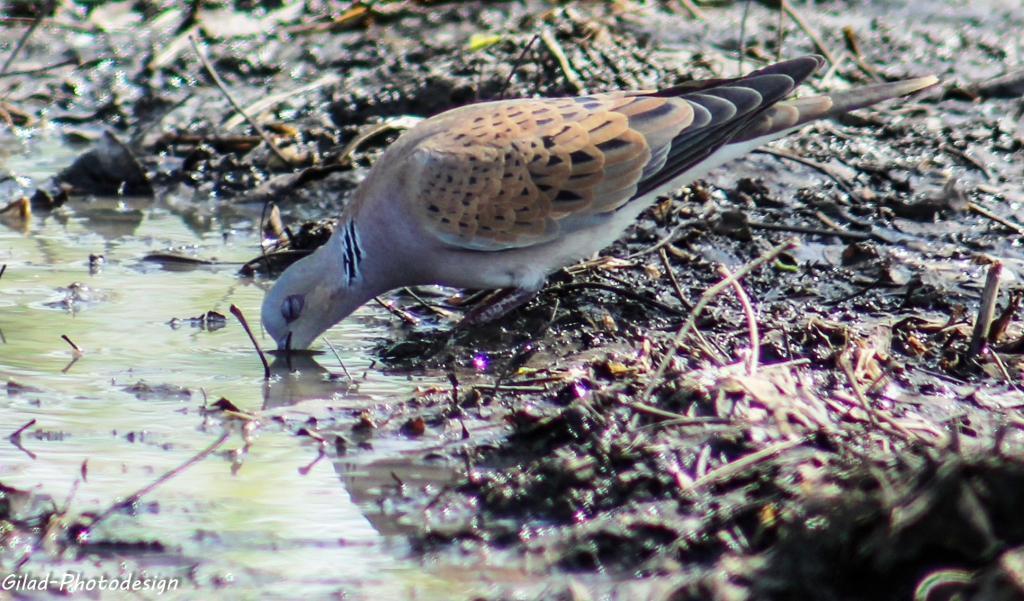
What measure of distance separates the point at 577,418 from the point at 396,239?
1625 mm

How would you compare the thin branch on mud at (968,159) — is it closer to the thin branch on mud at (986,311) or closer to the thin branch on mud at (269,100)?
the thin branch on mud at (986,311)

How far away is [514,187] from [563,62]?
263 cm

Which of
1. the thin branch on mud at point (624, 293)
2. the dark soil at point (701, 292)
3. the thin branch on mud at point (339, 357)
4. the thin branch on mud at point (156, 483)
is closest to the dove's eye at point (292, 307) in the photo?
the thin branch on mud at point (339, 357)

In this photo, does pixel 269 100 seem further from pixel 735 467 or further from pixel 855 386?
pixel 735 467

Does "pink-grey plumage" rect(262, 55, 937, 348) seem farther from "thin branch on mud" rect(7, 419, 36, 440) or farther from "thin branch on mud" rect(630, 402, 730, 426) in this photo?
"thin branch on mud" rect(630, 402, 730, 426)

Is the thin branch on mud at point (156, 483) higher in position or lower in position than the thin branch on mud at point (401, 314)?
higher

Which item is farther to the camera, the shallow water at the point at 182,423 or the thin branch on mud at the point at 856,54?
the thin branch on mud at the point at 856,54

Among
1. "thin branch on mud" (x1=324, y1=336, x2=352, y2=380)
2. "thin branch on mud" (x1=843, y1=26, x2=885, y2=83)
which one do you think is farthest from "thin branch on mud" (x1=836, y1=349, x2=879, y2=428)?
"thin branch on mud" (x1=843, y1=26, x2=885, y2=83)

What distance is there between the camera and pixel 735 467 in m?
3.00

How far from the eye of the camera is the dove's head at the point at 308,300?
15.2 feet

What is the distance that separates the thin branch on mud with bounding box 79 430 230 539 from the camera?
9.68 feet

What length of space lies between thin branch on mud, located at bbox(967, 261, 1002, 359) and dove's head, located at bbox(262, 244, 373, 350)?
2.36 metres

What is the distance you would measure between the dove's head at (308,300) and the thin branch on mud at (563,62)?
2620mm

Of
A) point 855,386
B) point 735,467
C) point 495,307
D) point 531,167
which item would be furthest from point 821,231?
point 735,467
